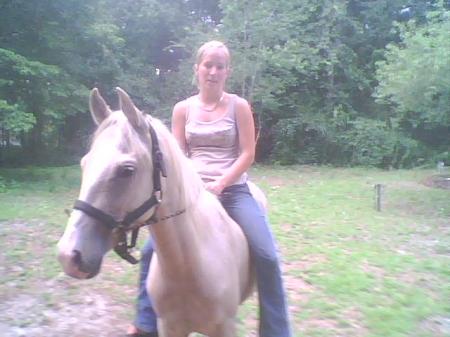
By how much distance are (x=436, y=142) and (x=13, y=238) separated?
1880cm

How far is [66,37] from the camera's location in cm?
1219

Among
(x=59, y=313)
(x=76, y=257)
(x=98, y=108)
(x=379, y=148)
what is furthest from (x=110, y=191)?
(x=379, y=148)

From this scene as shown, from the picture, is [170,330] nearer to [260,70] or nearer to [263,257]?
[263,257]

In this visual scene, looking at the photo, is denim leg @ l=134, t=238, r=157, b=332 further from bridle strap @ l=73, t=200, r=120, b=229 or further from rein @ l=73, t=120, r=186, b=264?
bridle strap @ l=73, t=200, r=120, b=229

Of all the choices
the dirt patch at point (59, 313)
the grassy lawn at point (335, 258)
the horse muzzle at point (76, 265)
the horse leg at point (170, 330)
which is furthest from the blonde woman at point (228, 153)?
the dirt patch at point (59, 313)

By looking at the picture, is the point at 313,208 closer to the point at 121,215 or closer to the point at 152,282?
the point at 152,282

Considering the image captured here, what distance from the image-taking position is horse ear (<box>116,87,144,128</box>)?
1.68 metres

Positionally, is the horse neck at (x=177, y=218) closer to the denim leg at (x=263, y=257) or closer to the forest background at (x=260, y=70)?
the denim leg at (x=263, y=257)

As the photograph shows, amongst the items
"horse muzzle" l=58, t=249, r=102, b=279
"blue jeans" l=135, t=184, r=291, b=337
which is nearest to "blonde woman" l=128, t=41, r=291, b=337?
"blue jeans" l=135, t=184, r=291, b=337

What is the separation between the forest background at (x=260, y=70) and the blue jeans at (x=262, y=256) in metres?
9.52

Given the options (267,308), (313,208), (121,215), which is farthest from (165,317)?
(313,208)

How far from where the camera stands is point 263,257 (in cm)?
272

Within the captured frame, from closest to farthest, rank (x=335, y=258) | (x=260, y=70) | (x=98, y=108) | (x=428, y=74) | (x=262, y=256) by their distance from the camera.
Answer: (x=98, y=108)
(x=262, y=256)
(x=335, y=258)
(x=428, y=74)
(x=260, y=70)

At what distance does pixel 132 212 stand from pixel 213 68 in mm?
1160
